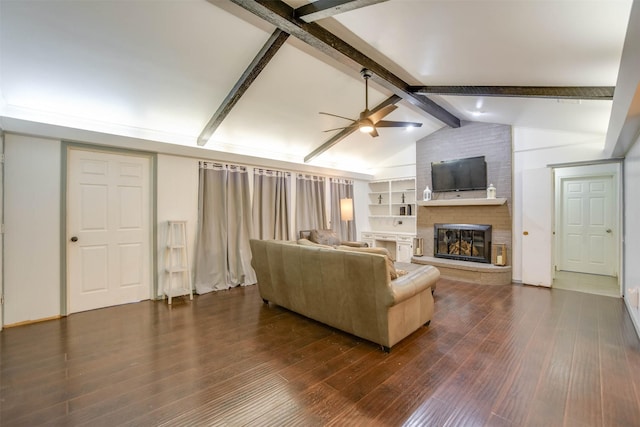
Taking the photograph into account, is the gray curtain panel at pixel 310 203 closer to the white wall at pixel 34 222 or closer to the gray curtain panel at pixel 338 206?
the gray curtain panel at pixel 338 206

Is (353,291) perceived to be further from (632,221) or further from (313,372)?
(632,221)

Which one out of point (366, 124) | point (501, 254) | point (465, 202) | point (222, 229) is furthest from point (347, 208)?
point (501, 254)

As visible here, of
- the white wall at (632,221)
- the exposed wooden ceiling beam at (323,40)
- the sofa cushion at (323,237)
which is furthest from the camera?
the sofa cushion at (323,237)

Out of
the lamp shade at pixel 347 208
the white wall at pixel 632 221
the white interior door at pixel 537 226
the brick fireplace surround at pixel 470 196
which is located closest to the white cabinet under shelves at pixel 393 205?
the brick fireplace surround at pixel 470 196

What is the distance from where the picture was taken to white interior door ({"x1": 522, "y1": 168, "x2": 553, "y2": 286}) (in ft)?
15.6

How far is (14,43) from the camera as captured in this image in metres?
2.67

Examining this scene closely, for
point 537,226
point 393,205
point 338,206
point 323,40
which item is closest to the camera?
point 323,40

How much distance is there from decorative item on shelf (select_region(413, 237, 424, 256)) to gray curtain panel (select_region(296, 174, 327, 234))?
83.2 inches

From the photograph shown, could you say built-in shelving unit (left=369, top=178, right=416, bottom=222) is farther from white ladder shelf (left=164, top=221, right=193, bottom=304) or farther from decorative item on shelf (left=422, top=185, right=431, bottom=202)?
white ladder shelf (left=164, top=221, right=193, bottom=304)

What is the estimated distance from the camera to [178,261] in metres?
4.52

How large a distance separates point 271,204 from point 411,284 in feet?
11.8

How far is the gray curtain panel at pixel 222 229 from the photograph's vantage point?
15.5 ft

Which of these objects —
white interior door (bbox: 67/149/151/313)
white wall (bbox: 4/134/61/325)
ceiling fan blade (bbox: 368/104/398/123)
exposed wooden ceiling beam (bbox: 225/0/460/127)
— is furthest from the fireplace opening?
white wall (bbox: 4/134/61/325)

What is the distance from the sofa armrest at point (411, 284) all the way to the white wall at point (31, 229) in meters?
4.15
